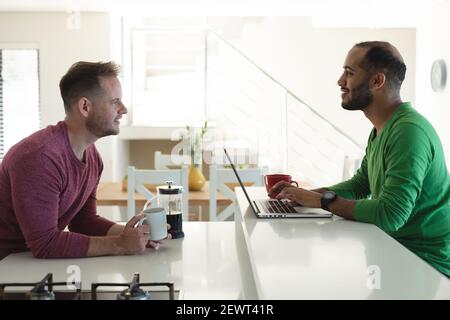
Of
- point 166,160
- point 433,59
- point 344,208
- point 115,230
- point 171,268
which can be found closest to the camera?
point 171,268

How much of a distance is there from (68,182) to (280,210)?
2.08 feet

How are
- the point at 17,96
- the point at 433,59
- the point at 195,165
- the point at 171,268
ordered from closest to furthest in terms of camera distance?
the point at 171,268
the point at 195,165
the point at 433,59
the point at 17,96

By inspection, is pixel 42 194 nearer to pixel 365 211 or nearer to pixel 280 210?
pixel 280 210

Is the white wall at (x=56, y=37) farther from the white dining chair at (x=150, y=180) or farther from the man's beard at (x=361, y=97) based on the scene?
the man's beard at (x=361, y=97)

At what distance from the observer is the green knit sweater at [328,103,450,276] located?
154cm

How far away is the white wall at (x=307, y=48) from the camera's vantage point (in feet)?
22.8

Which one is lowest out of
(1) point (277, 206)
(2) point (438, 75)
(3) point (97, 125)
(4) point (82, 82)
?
(1) point (277, 206)

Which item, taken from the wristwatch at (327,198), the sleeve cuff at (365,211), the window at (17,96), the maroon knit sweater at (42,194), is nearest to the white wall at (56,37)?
the window at (17,96)

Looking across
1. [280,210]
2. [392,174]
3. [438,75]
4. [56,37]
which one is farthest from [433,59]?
[280,210]

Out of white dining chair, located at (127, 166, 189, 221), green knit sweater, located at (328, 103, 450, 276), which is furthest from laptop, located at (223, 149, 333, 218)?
white dining chair, located at (127, 166, 189, 221)

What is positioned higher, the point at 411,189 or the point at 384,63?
the point at 384,63

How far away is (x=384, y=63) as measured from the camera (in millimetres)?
1846
